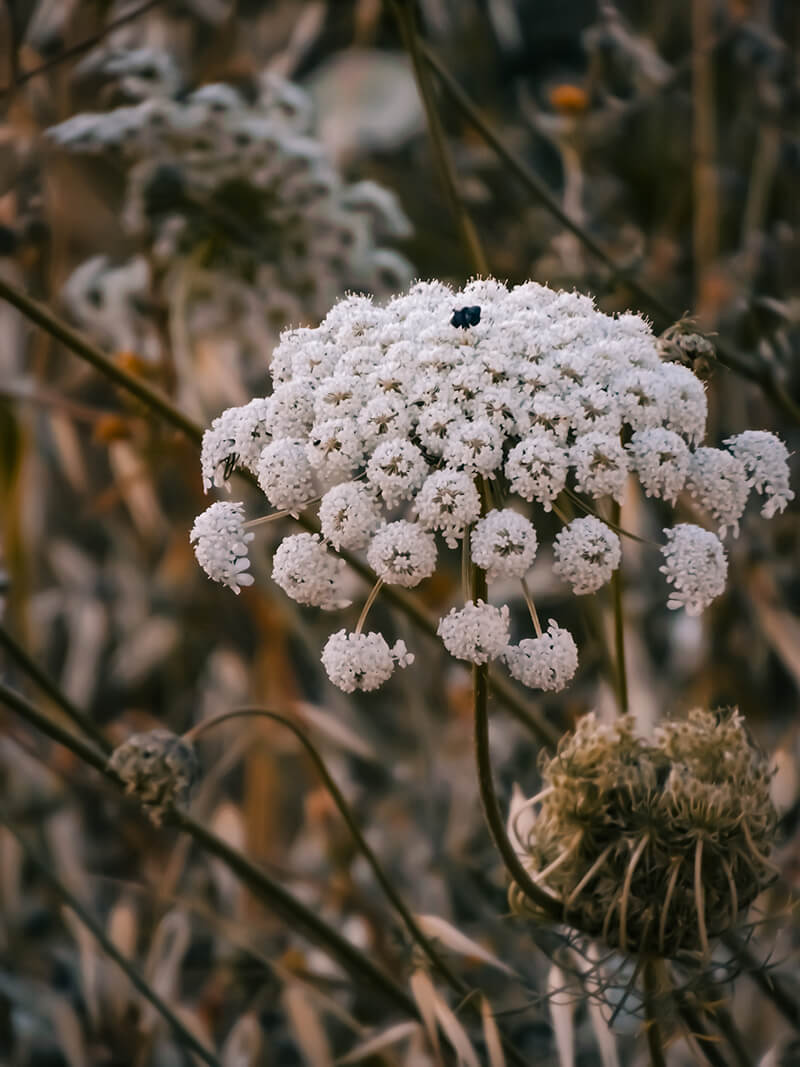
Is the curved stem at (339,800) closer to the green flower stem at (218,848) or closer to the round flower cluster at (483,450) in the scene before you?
the green flower stem at (218,848)

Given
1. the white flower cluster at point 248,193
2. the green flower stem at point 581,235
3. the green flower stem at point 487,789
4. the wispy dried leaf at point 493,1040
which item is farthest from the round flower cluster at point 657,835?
the white flower cluster at point 248,193

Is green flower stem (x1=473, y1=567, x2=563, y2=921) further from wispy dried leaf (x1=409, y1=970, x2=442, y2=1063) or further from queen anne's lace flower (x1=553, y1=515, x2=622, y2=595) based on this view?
wispy dried leaf (x1=409, y1=970, x2=442, y2=1063)

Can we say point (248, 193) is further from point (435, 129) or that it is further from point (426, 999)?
point (426, 999)

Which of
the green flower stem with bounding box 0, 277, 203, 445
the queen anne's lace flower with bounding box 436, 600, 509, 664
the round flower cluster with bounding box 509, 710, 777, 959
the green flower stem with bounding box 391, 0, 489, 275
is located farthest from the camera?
the green flower stem with bounding box 391, 0, 489, 275

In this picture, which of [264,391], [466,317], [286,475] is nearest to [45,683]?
[286,475]

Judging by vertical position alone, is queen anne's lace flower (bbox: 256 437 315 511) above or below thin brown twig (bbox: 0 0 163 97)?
below

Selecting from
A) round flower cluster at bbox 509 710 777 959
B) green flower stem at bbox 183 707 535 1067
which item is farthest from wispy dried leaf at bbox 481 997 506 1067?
round flower cluster at bbox 509 710 777 959
